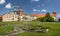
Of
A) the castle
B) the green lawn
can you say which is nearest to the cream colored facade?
the castle

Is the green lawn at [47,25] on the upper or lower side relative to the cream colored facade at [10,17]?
lower

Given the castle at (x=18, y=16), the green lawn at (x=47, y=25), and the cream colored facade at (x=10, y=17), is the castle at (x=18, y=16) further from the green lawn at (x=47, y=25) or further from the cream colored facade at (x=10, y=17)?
the green lawn at (x=47, y=25)

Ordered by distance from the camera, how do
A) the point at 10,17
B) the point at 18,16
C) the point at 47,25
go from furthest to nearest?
the point at 47,25, the point at 10,17, the point at 18,16

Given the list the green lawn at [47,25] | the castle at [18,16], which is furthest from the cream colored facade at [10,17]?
the green lawn at [47,25]

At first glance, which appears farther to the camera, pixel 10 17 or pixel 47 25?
pixel 47 25

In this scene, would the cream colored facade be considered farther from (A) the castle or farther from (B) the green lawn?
(B) the green lawn

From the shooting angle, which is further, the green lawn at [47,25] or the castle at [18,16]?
the castle at [18,16]

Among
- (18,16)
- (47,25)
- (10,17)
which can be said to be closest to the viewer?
(18,16)

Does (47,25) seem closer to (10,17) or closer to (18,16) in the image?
(18,16)

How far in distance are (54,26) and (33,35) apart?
154 centimetres

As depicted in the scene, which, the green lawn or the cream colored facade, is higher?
the cream colored facade

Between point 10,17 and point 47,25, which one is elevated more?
point 10,17

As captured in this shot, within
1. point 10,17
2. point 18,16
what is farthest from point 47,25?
point 10,17

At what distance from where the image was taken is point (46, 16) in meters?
10.2
